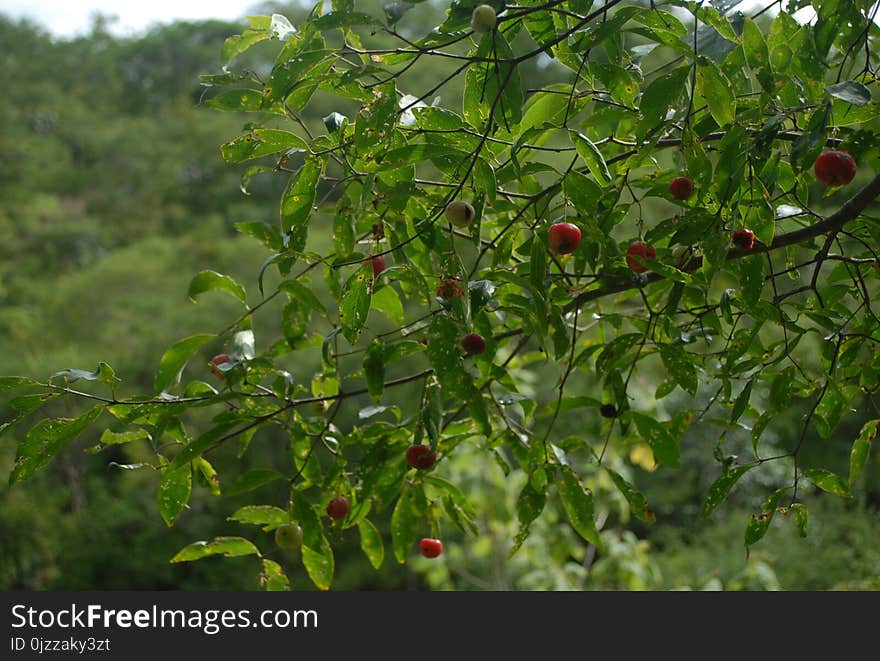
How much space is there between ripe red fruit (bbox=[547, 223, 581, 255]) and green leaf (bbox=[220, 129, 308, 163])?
213 mm

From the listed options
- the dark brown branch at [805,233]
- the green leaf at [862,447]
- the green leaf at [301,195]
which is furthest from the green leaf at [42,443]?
the green leaf at [862,447]

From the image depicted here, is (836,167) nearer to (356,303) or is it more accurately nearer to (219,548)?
(356,303)

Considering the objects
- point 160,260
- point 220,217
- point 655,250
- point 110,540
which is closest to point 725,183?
point 655,250

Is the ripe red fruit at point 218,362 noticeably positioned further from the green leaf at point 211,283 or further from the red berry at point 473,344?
the red berry at point 473,344

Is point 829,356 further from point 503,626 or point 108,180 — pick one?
point 108,180

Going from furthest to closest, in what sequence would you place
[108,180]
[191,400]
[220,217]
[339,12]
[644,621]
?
[108,180]
[220,217]
[644,621]
[191,400]
[339,12]

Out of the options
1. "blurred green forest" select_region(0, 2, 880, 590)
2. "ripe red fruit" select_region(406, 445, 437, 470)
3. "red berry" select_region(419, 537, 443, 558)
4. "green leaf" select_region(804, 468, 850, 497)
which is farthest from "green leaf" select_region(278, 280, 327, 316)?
"blurred green forest" select_region(0, 2, 880, 590)

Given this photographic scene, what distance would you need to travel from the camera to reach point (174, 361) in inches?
32.8

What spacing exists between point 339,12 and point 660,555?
15.9 feet

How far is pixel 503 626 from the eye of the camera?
0.88 metres

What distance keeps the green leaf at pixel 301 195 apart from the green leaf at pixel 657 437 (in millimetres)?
377

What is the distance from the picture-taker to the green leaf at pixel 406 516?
95 centimetres

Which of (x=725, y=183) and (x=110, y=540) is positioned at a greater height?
(x=110, y=540)

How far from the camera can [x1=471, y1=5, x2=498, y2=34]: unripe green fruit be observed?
21.7 inches
